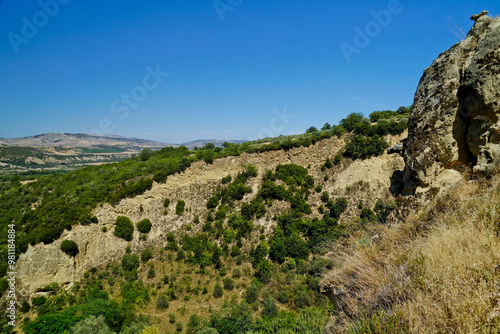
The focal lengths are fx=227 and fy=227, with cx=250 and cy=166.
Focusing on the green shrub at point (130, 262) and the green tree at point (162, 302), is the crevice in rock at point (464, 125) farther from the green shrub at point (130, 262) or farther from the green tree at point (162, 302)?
the green shrub at point (130, 262)

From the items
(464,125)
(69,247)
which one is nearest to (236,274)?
(69,247)

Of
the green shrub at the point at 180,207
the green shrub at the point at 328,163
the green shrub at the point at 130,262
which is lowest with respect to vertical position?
the green shrub at the point at 130,262

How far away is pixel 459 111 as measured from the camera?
668 cm

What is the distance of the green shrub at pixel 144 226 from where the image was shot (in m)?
23.3

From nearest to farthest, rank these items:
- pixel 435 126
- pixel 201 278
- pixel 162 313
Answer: pixel 435 126, pixel 162 313, pixel 201 278

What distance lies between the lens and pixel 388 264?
13.1 feet

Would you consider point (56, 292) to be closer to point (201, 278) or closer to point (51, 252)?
point (51, 252)

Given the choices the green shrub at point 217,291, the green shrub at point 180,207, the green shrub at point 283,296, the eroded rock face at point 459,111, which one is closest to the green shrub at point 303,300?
the green shrub at point 283,296

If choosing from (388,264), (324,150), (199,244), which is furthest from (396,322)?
(324,150)

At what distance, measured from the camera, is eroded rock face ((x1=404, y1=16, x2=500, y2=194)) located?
5.93 meters

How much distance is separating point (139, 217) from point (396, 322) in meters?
25.3

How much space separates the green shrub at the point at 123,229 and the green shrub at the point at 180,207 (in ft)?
15.9

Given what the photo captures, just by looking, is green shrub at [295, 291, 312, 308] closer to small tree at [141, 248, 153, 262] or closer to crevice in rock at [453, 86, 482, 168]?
small tree at [141, 248, 153, 262]

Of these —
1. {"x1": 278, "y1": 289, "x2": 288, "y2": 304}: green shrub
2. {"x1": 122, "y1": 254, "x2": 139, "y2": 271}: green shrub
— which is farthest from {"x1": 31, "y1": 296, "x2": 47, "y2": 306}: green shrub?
{"x1": 278, "y1": 289, "x2": 288, "y2": 304}: green shrub
